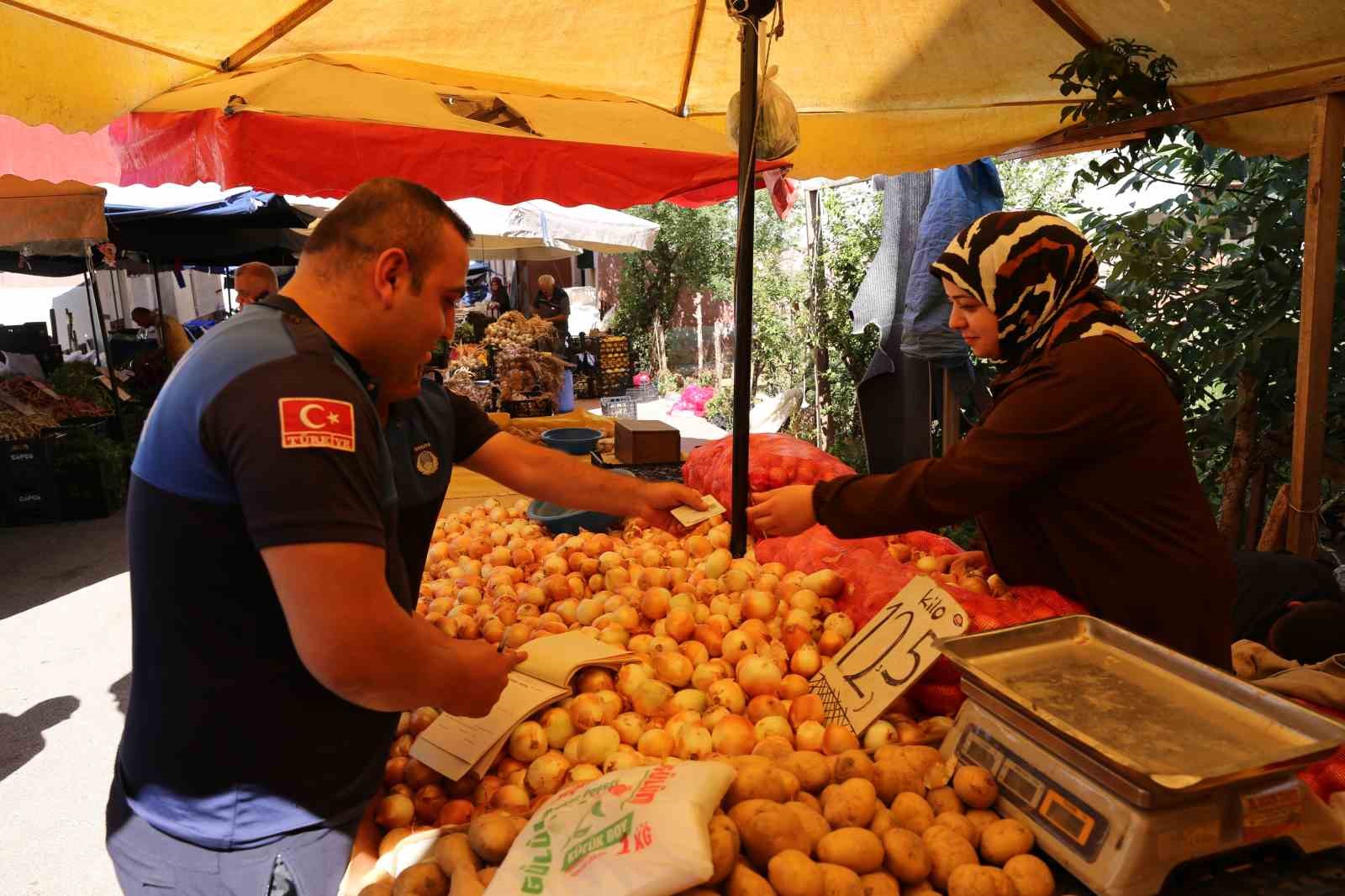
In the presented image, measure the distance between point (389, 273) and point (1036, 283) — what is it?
1509mm

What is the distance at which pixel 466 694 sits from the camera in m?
1.43

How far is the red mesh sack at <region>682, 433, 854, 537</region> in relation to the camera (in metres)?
3.22

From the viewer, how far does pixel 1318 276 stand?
3088 millimetres

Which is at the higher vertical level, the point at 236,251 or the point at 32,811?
the point at 236,251

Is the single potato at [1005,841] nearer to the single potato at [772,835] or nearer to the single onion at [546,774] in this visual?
the single potato at [772,835]

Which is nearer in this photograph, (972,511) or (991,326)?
(972,511)

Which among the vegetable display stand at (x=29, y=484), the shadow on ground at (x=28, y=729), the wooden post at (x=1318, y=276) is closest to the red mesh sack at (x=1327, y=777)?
the wooden post at (x=1318, y=276)

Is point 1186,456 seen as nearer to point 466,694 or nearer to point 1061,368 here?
point 1061,368

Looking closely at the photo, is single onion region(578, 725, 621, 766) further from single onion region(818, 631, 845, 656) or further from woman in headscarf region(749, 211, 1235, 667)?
woman in headscarf region(749, 211, 1235, 667)

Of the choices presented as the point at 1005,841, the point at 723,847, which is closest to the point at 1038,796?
the point at 1005,841

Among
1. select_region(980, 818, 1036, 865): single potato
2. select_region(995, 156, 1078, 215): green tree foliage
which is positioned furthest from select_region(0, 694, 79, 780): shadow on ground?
select_region(995, 156, 1078, 215): green tree foliage

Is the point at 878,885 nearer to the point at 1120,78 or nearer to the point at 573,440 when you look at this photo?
the point at 573,440

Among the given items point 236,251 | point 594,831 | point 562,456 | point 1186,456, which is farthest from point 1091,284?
point 236,251

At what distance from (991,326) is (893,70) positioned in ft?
8.37
